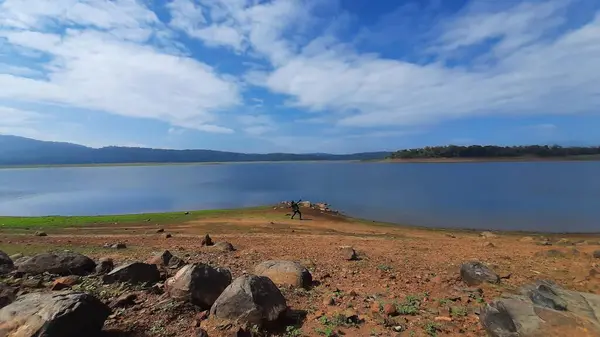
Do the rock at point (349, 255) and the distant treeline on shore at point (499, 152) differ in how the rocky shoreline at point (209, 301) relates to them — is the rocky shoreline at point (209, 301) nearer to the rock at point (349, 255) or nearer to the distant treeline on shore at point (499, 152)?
the rock at point (349, 255)

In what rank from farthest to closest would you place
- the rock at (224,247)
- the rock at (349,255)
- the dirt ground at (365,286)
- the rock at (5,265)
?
the rock at (224,247), the rock at (349,255), the rock at (5,265), the dirt ground at (365,286)

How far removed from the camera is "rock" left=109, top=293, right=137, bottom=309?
21.8 ft

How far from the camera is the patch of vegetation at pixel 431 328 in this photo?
238 inches

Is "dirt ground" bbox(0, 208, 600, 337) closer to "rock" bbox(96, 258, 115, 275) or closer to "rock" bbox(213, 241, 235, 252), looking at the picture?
"rock" bbox(213, 241, 235, 252)

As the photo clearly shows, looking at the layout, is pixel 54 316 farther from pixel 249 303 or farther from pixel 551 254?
pixel 551 254

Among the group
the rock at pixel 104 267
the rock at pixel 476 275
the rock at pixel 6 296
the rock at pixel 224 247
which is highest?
the rock at pixel 6 296

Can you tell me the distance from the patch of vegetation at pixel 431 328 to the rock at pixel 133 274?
5.57 meters

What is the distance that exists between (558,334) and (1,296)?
28.2 ft

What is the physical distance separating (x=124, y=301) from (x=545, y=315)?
22.4ft

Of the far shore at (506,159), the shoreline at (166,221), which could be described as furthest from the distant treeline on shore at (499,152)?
the shoreline at (166,221)

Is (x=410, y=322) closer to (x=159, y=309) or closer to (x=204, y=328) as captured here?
(x=204, y=328)

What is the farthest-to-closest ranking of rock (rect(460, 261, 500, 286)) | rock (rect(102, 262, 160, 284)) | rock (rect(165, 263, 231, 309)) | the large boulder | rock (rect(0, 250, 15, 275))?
rock (rect(460, 261, 500, 286)) < rock (rect(0, 250, 15, 275)) < rock (rect(102, 262, 160, 284)) < rock (rect(165, 263, 231, 309)) < the large boulder

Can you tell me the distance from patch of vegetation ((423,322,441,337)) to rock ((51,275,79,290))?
689 cm

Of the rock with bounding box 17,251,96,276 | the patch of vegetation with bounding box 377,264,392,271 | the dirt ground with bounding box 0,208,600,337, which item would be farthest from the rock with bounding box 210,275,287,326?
the patch of vegetation with bounding box 377,264,392,271
